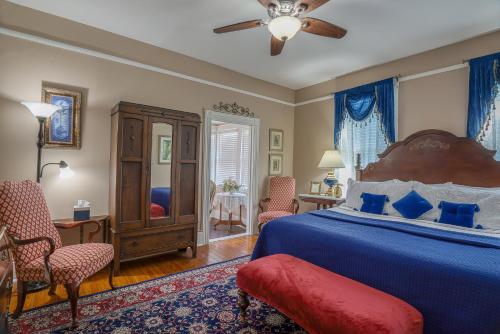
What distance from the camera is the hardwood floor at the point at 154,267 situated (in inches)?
97.8

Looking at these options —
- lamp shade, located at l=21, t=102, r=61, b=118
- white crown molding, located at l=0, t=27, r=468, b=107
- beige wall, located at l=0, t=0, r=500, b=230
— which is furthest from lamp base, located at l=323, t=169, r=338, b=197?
lamp shade, located at l=21, t=102, r=61, b=118

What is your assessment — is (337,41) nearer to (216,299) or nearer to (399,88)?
(399,88)

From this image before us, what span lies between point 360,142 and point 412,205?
5.22 feet

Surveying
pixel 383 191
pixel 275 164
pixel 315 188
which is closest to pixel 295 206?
pixel 315 188

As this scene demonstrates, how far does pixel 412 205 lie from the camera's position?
2.80m

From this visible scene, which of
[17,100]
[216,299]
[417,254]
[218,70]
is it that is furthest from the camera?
[218,70]

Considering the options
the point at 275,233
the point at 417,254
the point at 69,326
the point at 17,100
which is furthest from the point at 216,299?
the point at 17,100

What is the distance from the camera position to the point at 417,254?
1.74 m

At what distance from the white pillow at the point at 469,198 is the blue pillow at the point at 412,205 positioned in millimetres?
55

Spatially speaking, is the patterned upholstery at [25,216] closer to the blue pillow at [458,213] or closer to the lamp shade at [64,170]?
the lamp shade at [64,170]

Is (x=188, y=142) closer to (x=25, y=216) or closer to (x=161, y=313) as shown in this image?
(x=25, y=216)

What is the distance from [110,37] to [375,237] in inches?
143

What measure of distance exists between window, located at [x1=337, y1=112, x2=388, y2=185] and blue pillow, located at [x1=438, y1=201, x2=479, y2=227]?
142 cm

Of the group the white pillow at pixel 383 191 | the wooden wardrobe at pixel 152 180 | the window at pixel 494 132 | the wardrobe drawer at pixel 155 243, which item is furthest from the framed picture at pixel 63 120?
the window at pixel 494 132
